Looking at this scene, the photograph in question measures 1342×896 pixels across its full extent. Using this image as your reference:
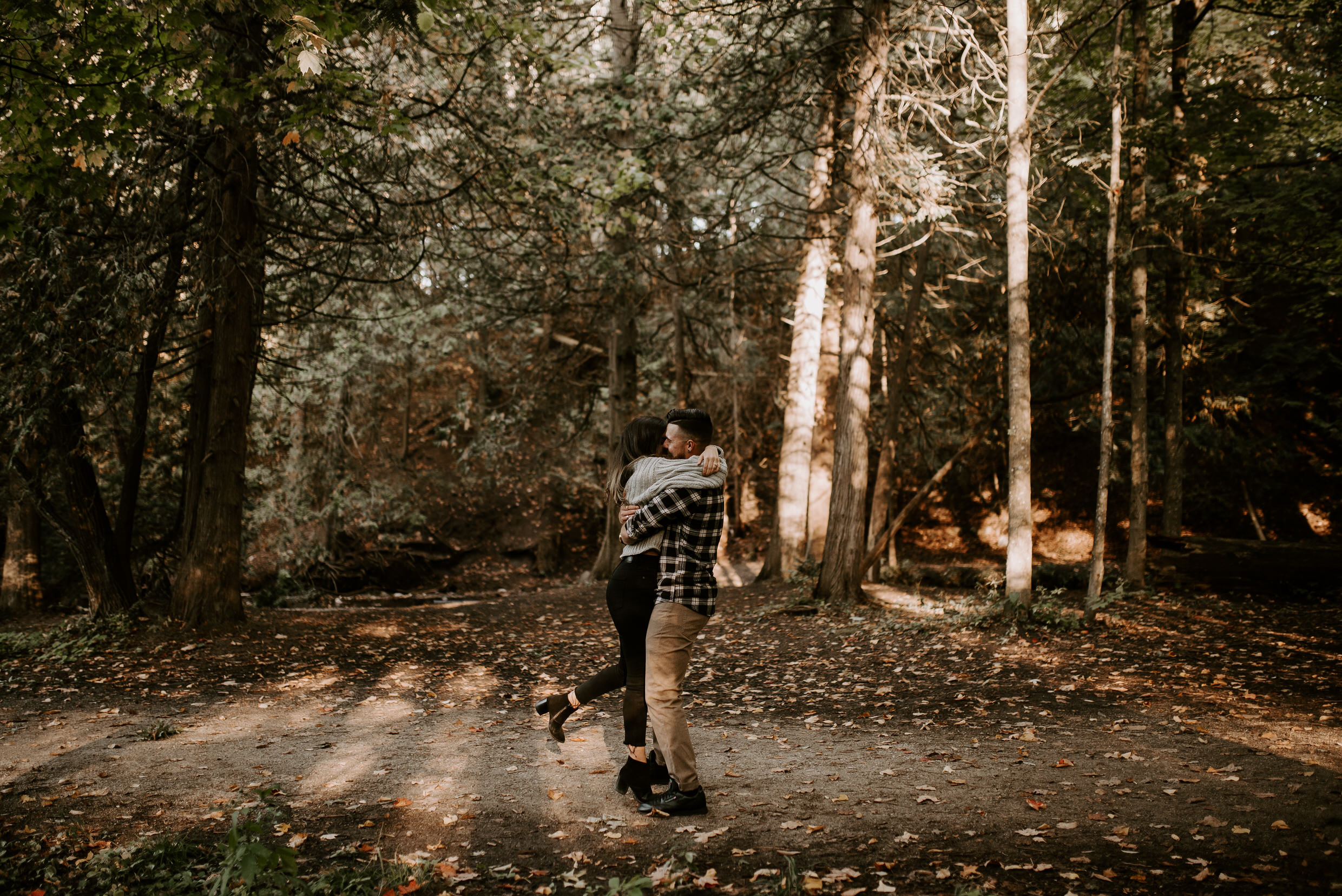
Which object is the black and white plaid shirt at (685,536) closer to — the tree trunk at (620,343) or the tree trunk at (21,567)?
the tree trunk at (620,343)

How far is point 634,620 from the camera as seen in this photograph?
434 cm

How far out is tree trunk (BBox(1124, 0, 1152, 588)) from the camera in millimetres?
11000

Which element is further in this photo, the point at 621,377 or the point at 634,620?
the point at 621,377

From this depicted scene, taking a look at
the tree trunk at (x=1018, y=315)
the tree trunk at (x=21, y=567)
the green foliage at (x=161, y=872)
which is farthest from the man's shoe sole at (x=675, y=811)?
the tree trunk at (x=21, y=567)

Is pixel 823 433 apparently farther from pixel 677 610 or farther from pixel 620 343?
pixel 677 610

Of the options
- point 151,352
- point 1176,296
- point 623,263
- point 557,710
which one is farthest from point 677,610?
point 1176,296

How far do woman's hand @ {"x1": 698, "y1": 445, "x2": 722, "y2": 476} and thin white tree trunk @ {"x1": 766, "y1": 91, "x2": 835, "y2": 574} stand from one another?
1021 centimetres

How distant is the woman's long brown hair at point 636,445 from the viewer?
4.44m

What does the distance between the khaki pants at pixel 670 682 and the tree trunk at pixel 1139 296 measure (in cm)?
917

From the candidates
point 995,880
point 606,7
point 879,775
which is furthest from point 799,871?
point 606,7

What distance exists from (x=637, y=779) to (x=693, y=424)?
1.92 metres

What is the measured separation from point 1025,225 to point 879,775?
6714 millimetres

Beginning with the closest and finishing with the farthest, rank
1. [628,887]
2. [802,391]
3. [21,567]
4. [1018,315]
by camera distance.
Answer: [628,887]
[1018,315]
[21,567]
[802,391]

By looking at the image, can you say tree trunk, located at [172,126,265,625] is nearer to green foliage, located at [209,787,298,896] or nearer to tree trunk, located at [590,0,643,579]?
green foliage, located at [209,787,298,896]
